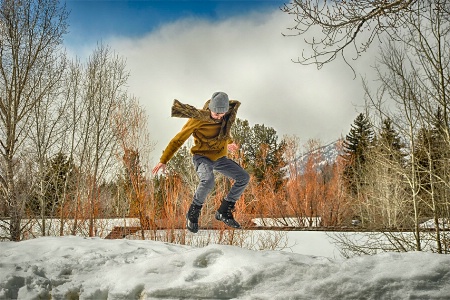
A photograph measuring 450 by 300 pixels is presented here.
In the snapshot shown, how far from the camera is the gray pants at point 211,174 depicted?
115 inches

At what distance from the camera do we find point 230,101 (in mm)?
3033

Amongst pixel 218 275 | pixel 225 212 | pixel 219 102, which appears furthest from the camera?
pixel 225 212

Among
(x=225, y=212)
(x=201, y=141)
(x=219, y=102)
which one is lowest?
(x=225, y=212)

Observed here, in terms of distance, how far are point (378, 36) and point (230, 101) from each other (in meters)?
2.01

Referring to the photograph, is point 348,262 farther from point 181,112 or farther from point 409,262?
point 181,112

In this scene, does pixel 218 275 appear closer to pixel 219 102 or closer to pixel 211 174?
pixel 211 174

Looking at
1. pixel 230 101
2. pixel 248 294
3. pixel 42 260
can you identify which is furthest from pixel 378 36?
pixel 42 260

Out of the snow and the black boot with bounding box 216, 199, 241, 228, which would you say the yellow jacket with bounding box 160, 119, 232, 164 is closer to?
the black boot with bounding box 216, 199, 241, 228

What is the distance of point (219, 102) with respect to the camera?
9.16ft

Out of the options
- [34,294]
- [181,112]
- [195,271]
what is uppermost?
[181,112]

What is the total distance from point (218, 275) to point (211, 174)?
971 millimetres

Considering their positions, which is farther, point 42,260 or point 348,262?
point 42,260

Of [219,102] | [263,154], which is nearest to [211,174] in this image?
[219,102]

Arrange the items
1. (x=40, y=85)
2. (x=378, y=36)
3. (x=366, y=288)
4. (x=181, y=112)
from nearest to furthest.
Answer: (x=366, y=288), (x=181, y=112), (x=378, y=36), (x=40, y=85)
